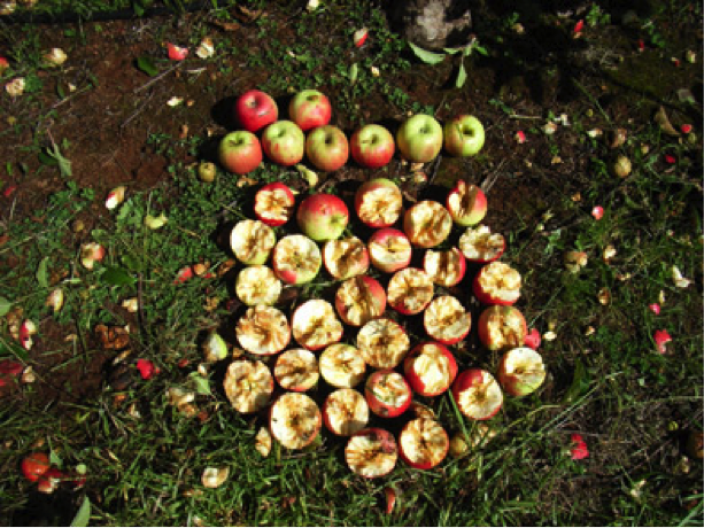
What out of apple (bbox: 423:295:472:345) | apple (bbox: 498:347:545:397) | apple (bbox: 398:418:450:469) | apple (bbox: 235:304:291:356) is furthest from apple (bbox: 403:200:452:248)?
apple (bbox: 398:418:450:469)

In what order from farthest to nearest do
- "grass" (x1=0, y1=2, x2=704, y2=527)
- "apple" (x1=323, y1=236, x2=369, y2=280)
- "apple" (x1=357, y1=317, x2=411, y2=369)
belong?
"apple" (x1=323, y1=236, x2=369, y2=280)
"apple" (x1=357, y1=317, x2=411, y2=369)
"grass" (x1=0, y1=2, x2=704, y2=527)

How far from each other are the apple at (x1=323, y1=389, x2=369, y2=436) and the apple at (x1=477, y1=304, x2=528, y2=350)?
2.66 ft

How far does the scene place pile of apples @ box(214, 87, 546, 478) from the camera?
274 cm

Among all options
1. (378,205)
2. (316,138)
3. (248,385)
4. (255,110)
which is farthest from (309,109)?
(248,385)

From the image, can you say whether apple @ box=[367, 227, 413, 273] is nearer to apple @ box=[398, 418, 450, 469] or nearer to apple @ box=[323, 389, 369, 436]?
apple @ box=[323, 389, 369, 436]

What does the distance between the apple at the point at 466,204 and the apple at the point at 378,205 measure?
0.33 metres

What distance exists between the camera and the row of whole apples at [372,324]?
8.99ft

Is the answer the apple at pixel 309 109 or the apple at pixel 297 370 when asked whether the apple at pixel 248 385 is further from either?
the apple at pixel 309 109

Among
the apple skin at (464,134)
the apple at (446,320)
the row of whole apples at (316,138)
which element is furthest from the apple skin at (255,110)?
the apple at (446,320)

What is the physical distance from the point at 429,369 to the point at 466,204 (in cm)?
105

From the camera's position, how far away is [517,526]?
2.76 metres

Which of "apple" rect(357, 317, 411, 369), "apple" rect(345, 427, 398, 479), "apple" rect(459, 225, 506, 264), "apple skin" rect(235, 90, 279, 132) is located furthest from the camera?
"apple skin" rect(235, 90, 279, 132)

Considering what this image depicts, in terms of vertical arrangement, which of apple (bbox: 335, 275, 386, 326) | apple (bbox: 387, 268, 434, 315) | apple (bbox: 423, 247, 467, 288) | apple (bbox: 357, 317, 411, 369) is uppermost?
apple (bbox: 423, 247, 467, 288)

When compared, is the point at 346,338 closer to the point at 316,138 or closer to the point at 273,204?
the point at 273,204
